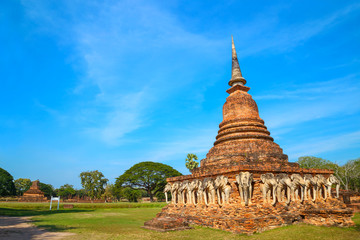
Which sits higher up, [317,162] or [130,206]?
[317,162]

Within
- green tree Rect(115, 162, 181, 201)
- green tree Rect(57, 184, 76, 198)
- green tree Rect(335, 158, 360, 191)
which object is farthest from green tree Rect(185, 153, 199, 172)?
green tree Rect(57, 184, 76, 198)

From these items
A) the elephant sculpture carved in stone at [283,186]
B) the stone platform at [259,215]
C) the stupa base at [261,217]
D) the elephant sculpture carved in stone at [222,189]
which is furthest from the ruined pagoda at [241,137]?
the stupa base at [261,217]

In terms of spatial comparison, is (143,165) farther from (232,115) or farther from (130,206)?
(232,115)

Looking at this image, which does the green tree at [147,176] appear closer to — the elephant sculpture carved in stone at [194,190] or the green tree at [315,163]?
the green tree at [315,163]

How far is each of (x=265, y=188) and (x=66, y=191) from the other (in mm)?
83069

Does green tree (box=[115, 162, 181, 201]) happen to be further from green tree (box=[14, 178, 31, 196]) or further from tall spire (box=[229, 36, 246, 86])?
green tree (box=[14, 178, 31, 196])

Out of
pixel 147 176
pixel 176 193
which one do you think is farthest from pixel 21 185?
pixel 176 193

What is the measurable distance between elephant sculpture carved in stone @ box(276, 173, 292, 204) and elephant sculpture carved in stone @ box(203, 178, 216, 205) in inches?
125

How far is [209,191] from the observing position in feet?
41.5

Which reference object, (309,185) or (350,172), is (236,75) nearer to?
(309,185)

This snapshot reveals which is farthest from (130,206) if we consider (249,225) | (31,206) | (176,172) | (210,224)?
(249,225)

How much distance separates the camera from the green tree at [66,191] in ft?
260

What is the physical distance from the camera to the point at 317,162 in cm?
4450

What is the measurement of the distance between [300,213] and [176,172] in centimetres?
3977
